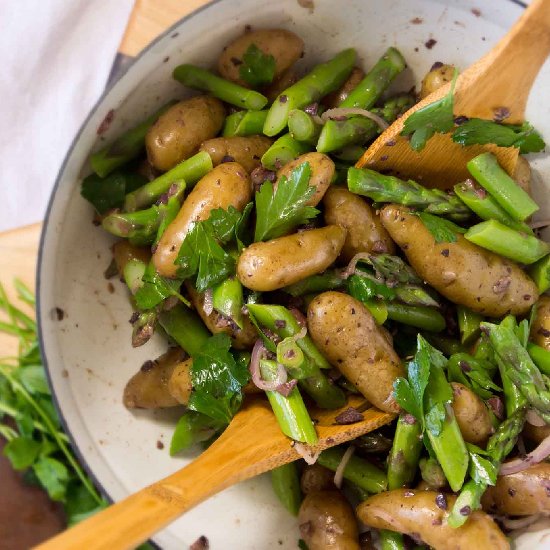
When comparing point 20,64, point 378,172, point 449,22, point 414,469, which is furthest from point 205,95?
point 414,469

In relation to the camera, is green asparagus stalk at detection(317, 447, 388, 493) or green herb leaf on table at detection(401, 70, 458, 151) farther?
green asparagus stalk at detection(317, 447, 388, 493)

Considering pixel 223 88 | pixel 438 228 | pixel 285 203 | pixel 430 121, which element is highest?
pixel 223 88

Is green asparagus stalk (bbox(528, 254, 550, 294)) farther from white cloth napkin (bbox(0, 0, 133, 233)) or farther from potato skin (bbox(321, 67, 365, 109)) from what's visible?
white cloth napkin (bbox(0, 0, 133, 233))

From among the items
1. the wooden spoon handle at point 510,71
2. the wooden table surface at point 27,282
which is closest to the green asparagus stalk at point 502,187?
the wooden spoon handle at point 510,71

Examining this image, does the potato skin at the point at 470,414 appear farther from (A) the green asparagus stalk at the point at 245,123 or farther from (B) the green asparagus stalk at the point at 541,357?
(A) the green asparagus stalk at the point at 245,123

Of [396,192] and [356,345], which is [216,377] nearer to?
[356,345]

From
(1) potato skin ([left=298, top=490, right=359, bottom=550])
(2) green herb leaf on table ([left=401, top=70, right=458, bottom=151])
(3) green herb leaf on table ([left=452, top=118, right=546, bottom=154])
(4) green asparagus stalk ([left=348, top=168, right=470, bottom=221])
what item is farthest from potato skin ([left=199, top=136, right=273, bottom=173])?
(1) potato skin ([left=298, top=490, right=359, bottom=550])

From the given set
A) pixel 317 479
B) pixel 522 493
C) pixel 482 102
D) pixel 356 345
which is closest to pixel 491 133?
pixel 482 102
